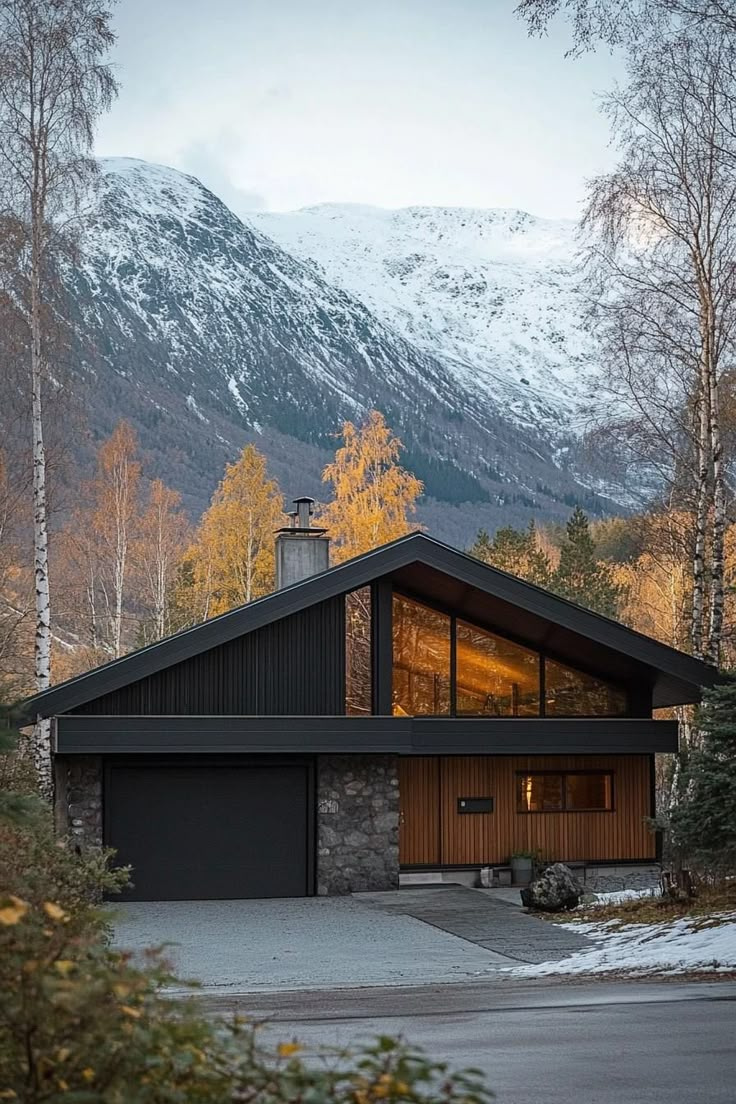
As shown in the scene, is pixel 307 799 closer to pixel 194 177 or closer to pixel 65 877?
pixel 65 877

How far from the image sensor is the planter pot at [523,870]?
2144 cm

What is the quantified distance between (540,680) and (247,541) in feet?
67.6

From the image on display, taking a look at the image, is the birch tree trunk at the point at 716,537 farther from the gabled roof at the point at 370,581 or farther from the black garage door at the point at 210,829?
the black garage door at the point at 210,829

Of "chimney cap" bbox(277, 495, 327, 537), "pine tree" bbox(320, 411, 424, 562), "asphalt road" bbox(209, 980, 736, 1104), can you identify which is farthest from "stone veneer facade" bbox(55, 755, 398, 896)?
"pine tree" bbox(320, 411, 424, 562)

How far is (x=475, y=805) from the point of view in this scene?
857 inches

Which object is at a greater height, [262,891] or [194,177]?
[194,177]

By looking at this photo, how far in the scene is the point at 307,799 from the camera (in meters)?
20.4

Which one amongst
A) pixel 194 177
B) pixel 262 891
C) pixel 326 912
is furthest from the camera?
pixel 194 177

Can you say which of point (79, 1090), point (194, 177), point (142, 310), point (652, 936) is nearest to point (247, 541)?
point (652, 936)

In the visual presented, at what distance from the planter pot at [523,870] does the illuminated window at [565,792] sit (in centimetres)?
85

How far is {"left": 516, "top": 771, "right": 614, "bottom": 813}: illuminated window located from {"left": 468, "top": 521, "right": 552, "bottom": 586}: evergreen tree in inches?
952

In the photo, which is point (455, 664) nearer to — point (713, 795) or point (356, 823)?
point (356, 823)

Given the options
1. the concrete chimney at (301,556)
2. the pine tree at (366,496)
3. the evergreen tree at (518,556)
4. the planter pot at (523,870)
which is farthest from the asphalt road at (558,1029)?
the evergreen tree at (518,556)

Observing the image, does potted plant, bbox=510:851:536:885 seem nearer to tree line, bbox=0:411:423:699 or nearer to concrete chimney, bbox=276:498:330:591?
concrete chimney, bbox=276:498:330:591
